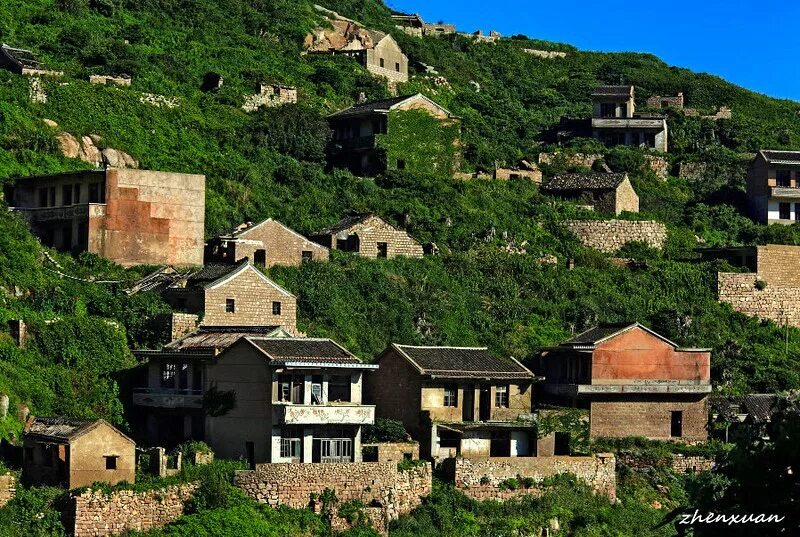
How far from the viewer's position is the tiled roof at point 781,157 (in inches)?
3324

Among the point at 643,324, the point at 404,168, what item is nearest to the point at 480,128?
the point at 404,168

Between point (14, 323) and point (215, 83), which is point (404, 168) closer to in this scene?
point (215, 83)

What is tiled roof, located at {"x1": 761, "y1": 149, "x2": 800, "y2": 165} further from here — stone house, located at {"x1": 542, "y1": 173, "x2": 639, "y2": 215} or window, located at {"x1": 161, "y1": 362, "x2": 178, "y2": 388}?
window, located at {"x1": 161, "y1": 362, "x2": 178, "y2": 388}

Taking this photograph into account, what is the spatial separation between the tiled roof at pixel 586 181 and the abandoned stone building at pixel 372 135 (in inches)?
190

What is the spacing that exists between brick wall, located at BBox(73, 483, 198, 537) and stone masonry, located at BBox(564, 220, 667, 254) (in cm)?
3105

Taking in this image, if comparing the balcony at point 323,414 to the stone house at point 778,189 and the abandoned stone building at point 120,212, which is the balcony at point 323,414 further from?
the stone house at point 778,189

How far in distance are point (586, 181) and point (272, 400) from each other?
31.8 m

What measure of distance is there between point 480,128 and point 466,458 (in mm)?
35937

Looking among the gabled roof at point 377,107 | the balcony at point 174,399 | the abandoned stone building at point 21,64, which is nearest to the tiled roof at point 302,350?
the balcony at point 174,399

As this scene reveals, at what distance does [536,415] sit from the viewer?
60469 millimetres

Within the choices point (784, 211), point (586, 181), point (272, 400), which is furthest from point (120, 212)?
point (784, 211)

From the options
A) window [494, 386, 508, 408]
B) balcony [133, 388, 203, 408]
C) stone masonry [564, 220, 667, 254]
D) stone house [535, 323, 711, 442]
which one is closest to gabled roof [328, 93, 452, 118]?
stone masonry [564, 220, 667, 254]

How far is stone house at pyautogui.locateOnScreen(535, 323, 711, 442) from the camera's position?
63625 mm

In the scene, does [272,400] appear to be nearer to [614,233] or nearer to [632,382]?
[632,382]
